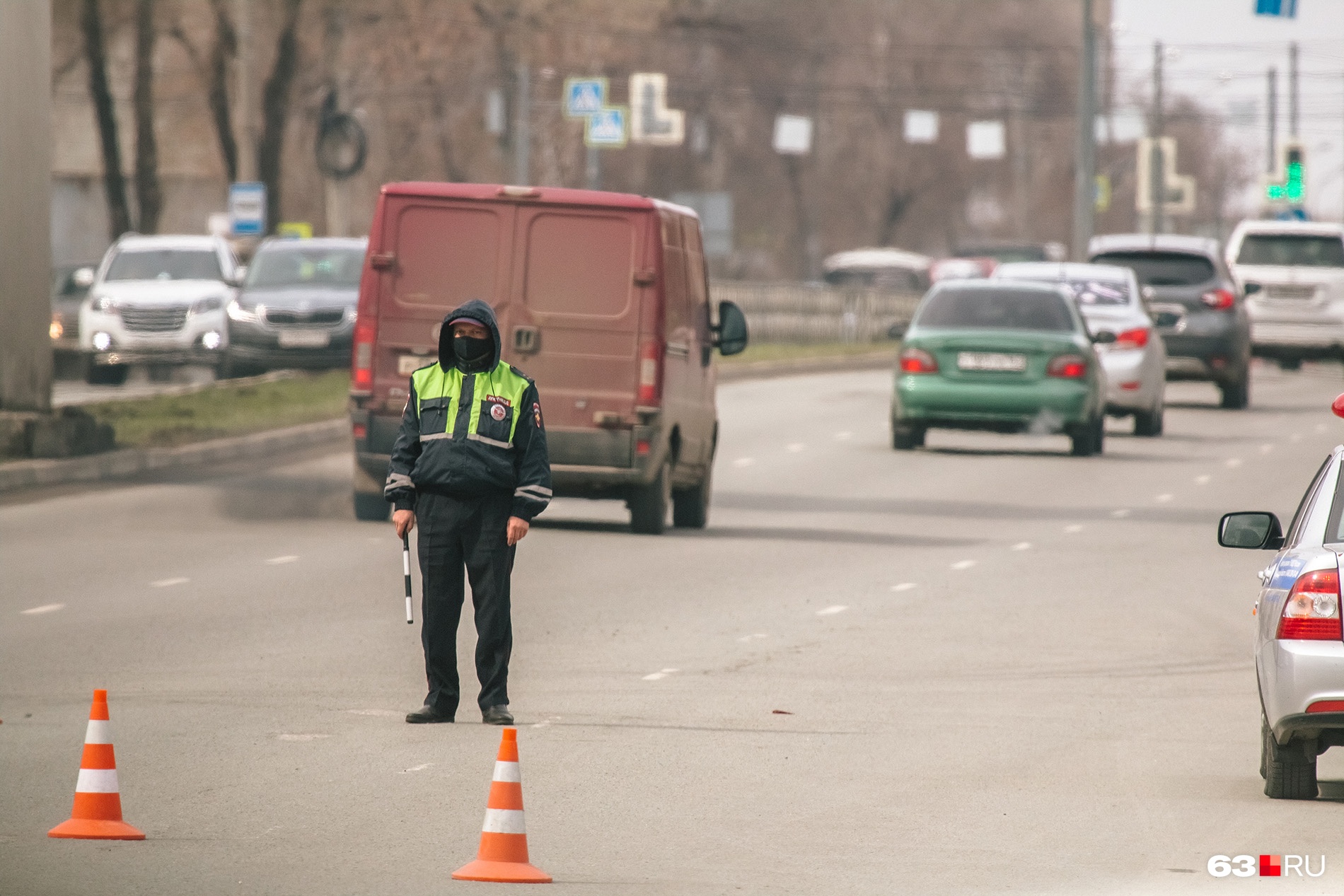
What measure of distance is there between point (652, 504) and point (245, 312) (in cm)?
1586

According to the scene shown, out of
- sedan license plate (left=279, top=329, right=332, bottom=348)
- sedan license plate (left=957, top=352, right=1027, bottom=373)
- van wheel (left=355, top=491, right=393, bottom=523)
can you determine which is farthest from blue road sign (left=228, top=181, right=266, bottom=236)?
van wheel (left=355, top=491, right=393, bottom=523)

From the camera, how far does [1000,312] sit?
25.2 m

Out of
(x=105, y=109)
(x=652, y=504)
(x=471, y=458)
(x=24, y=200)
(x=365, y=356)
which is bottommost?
(x=652, y=504)

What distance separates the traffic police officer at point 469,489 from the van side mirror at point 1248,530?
8.14 ft

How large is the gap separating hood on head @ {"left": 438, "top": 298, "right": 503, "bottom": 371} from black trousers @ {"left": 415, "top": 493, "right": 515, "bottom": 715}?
1.62ft

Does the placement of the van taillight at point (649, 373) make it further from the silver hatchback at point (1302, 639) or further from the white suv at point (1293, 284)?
the white suv at point (1293, 284)

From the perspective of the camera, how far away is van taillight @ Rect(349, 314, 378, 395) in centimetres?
1697

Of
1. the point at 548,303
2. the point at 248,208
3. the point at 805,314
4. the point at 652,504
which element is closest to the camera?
the point at 548,303

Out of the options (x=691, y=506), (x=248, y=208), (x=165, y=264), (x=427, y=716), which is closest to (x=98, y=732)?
(x=427, y=716)

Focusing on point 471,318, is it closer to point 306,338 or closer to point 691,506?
point 691,506

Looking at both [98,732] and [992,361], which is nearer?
[98,732]

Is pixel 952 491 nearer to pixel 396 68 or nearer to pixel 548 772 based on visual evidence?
pixel 548 772

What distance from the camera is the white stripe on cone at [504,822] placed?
274 inches

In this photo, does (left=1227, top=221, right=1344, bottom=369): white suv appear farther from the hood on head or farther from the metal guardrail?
the hood on head
